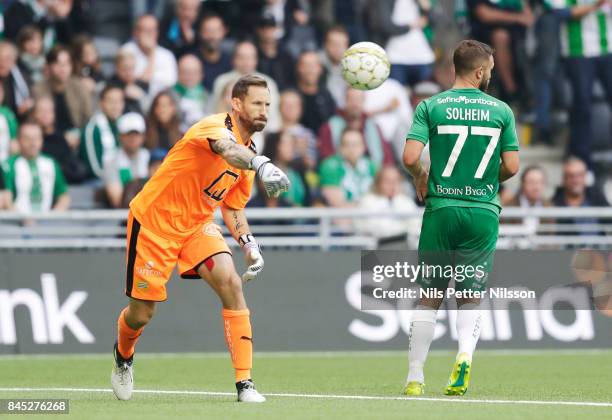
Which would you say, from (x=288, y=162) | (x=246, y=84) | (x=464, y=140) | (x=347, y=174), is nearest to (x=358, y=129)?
(x=347, y=174)

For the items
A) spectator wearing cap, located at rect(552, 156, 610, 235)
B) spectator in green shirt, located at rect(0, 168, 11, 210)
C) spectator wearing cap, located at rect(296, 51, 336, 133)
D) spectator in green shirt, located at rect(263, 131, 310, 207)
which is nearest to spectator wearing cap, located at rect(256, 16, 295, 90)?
spectator wearing cap, located at rect(296, 51, 336, 133)

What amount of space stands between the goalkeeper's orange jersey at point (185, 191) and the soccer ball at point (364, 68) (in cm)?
174

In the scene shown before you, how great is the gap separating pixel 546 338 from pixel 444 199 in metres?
6.27

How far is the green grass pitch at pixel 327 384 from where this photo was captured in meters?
8.88

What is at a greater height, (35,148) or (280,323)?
(35,148)

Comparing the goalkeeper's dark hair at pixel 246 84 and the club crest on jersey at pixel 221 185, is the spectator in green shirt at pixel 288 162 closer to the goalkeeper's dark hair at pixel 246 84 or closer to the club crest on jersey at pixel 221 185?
the club crest on jersey at pixel 221 185

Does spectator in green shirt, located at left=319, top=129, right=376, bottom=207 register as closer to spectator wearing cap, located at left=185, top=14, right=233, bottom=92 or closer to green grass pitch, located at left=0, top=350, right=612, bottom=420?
spectator wearing cap, located at left=185, top=14, right=233, bottom=92

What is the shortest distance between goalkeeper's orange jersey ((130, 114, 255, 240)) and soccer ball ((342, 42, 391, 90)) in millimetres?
1736

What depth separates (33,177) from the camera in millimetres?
16516

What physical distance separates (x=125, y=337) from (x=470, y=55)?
318 cm

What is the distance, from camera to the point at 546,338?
16.0 m

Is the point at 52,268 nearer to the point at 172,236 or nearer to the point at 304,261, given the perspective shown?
the point at 304,261

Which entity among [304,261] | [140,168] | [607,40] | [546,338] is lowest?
[546,338]

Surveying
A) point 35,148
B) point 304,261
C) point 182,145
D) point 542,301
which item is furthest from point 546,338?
point 182,145
